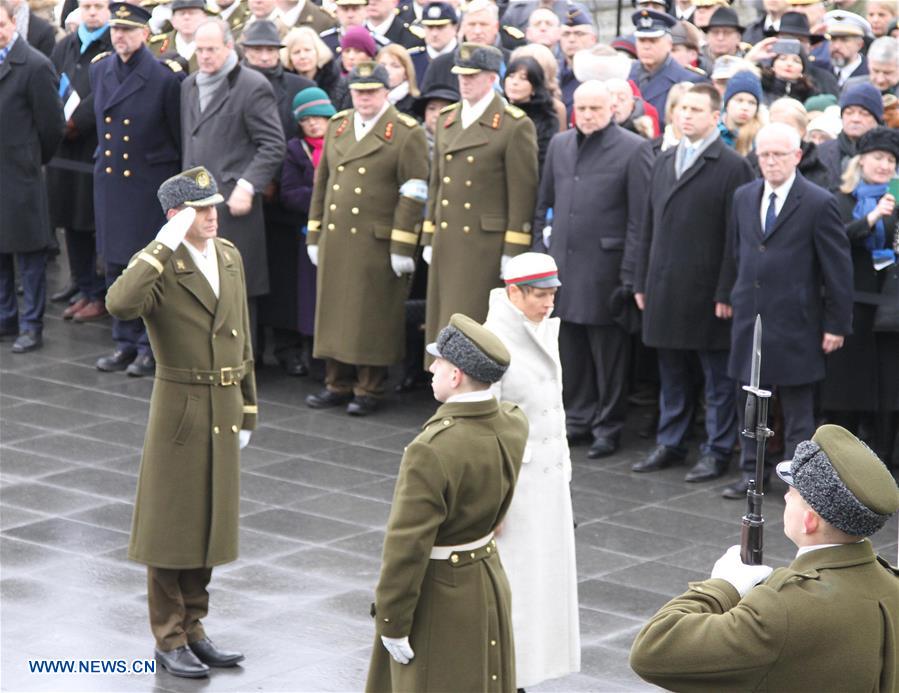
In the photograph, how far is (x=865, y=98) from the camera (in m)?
9.84

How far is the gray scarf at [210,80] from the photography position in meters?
11.1

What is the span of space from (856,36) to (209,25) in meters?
4.70

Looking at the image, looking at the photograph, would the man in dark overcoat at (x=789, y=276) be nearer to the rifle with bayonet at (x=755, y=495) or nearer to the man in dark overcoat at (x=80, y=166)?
the rifle with bayonet at (x=755, y=495)

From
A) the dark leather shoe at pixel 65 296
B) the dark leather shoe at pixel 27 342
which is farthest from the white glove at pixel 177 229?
the dark leather shoe at pixel 65 296

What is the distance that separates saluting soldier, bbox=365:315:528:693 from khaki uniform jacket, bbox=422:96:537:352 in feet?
15.7

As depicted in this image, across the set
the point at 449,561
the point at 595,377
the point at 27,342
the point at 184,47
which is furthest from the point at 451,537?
the point at 184,47

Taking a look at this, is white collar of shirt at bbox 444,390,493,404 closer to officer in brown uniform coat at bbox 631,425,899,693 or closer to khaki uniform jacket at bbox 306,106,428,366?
officer in brown uniform coat at bbox 631,425,899,693

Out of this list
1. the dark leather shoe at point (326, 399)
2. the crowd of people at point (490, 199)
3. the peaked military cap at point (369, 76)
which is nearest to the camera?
the crowd of people at point (490, 199)

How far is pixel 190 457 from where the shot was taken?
6.77m

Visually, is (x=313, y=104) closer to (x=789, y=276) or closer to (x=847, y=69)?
(x=789, y=276)

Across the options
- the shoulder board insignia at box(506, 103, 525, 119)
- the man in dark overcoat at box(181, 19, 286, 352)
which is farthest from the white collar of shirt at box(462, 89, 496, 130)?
the man in dark overcoat at box(181, 19, 286, 352)

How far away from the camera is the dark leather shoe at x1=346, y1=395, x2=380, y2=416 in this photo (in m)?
10.8

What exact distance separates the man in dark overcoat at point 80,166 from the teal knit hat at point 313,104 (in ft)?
5.81

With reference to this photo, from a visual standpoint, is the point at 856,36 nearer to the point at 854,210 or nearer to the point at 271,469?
Result: the point at 854,210
